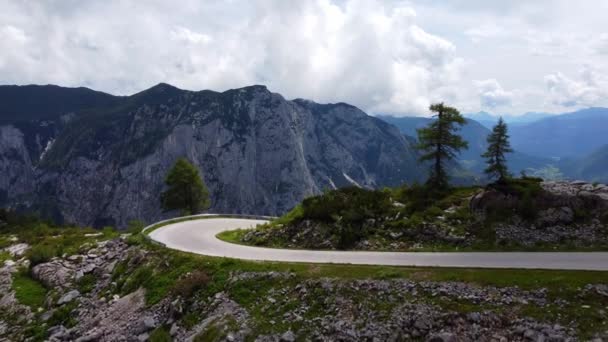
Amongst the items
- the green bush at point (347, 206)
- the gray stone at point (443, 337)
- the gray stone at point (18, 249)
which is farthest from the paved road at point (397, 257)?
the gray stone at point (18, 249)

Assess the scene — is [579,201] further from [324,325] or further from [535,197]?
[324,325]

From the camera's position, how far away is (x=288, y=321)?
63.1 feet

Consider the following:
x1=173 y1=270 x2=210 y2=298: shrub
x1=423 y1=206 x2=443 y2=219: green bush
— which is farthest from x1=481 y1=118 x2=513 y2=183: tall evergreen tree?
x1=173 y1=270 x2=210 y2=298: shrub

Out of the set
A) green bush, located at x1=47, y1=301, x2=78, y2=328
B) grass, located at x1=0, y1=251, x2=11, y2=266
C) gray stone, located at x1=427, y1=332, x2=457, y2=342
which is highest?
gray stone, located at x1=427, y1=332, x2=457, y2=342

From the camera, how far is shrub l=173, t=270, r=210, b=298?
23719mm

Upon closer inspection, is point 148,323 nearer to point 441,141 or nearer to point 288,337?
point 288,337

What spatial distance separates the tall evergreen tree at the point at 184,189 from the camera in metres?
63.2

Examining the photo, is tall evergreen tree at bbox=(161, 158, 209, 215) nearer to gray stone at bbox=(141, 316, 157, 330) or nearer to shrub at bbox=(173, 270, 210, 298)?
shrub at bbox=(173, 270, 210, 298)

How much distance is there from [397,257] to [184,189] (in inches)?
1849

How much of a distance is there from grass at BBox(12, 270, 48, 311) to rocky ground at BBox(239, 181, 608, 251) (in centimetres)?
1630

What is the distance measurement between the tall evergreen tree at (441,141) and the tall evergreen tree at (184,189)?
3942 cm

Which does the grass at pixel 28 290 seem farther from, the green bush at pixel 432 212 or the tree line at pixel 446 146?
the tree line at pixel 446 146

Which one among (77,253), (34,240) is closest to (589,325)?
(77,253)

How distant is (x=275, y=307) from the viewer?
20531mm
